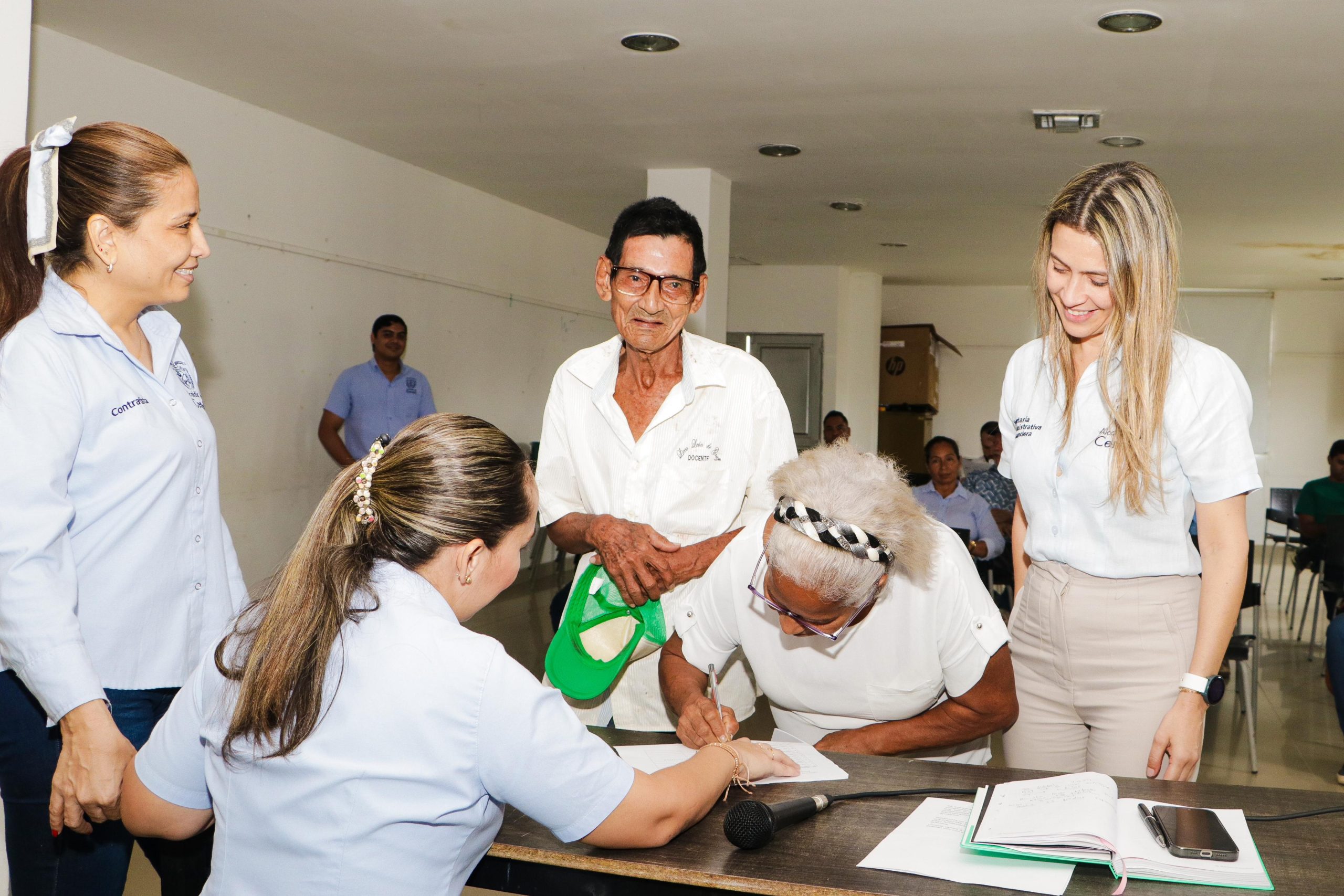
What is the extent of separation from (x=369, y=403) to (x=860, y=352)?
23.1 feet

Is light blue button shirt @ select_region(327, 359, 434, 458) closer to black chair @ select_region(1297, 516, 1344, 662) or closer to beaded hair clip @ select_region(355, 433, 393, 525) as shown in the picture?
beaded hair clip @ select_region(355, 433, 393, 525)

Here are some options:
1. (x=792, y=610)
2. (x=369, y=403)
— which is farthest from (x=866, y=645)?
(x=369, y=403)

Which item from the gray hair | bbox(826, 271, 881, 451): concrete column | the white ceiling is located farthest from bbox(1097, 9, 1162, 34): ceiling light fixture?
bbox(826, 271, 881, 451): concrete column

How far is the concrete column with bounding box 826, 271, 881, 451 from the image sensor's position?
1183 centimetres

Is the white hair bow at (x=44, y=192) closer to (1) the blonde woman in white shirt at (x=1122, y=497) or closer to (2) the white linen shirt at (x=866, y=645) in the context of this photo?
(2) the white linen shirt at (x=866, y=645)

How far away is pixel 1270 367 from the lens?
12.9 metres

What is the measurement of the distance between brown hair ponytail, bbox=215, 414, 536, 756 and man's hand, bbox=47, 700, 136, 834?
0.41 m

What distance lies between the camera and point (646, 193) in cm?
771

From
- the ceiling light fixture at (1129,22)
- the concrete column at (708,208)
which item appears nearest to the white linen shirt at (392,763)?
the ceiling light fixture at (1129,22)

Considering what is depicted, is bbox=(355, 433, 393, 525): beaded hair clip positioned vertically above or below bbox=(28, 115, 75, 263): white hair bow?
below

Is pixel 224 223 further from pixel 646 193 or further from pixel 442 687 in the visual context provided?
pixel 442 687

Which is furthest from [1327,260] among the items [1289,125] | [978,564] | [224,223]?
[224,223]

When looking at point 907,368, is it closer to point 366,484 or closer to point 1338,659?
point 1338,659

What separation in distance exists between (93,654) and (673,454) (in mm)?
1132
